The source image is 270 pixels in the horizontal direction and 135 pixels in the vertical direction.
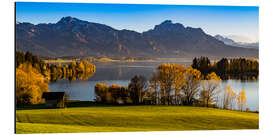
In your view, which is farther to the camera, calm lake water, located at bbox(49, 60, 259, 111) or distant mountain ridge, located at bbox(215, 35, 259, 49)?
distant mountain ridge, located at bbox(215, 35, 259, 49)

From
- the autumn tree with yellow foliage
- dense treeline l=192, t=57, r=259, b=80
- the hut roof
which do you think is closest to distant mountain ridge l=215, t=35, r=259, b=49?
dense treeline l=192, t=57, r=259, b=80

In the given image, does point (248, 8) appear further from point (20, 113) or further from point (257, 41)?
point (20, 113)

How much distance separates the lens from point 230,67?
10.4m

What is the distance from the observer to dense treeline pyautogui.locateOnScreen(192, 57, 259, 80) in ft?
32.8

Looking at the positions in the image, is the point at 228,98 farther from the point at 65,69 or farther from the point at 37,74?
the point at 37,74

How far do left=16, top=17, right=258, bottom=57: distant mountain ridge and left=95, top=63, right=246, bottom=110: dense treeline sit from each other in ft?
2.27

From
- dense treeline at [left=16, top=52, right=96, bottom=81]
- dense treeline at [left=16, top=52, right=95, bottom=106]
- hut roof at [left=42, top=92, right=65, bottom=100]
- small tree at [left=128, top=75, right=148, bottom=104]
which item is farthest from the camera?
small tree at [left=128, top=75, right=148, bottom=104]

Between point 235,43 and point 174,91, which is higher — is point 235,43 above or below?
above

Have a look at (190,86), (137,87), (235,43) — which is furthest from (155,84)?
(235,43)

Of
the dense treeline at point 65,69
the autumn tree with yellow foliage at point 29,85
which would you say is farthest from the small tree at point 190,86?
the autumn tree with yellow foliage at point 29,85

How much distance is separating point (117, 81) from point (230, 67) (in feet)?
12.6

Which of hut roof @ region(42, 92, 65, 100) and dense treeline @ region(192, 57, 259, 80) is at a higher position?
dense treeline @ region(192, 57, 259, 80)

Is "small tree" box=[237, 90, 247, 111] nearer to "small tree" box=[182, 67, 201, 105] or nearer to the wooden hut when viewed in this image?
"small tree" box=[182, 67, 201, 105]
